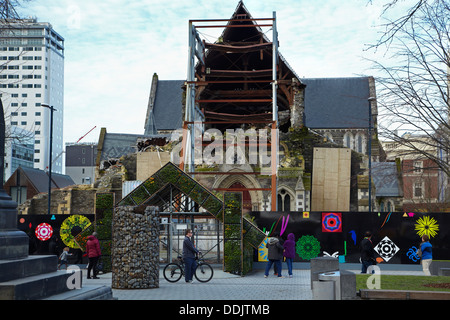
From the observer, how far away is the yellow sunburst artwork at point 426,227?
24266 mm

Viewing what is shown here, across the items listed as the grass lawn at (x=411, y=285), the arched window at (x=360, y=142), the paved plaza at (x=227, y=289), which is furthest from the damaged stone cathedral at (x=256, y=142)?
→ the arched window at (x=360, y=142)

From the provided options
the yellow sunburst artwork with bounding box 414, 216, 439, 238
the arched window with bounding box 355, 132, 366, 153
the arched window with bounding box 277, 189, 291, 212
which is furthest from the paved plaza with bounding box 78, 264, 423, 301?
the arched window with bounding box 355, 132, 366, 153

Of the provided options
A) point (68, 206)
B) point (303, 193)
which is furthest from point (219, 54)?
point (68, 206)

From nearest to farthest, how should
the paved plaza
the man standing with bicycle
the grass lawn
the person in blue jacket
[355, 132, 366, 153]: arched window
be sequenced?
the grass lawn < the paved plaza < the man standing with bicycle < the person in blue jacket < [355, 132, 366, 153]: arched window

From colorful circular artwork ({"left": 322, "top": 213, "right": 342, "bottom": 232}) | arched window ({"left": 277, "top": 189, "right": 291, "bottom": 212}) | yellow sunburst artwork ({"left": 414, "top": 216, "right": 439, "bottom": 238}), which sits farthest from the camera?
arched window ({"left": 277, "top": 189, "right": 291, "bottom": 212})

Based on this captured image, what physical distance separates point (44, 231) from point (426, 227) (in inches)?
609

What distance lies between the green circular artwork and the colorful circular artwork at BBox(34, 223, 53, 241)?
10.2m

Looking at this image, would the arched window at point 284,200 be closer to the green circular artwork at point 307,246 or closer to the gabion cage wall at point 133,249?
the green circular artwork at point 307,246

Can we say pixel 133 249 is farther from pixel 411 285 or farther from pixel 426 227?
pixel 426 227

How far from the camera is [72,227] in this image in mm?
25125

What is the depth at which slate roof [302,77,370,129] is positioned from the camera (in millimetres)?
69875

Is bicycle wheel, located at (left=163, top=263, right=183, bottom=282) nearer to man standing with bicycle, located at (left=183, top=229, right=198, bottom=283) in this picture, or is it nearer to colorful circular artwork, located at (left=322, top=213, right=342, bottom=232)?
man standing with bicycle, located at (left=183, top=229, right=198, bottom=283)

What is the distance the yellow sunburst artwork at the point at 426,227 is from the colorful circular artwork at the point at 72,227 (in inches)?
520

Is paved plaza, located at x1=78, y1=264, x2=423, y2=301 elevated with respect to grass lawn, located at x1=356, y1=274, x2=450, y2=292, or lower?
lower
